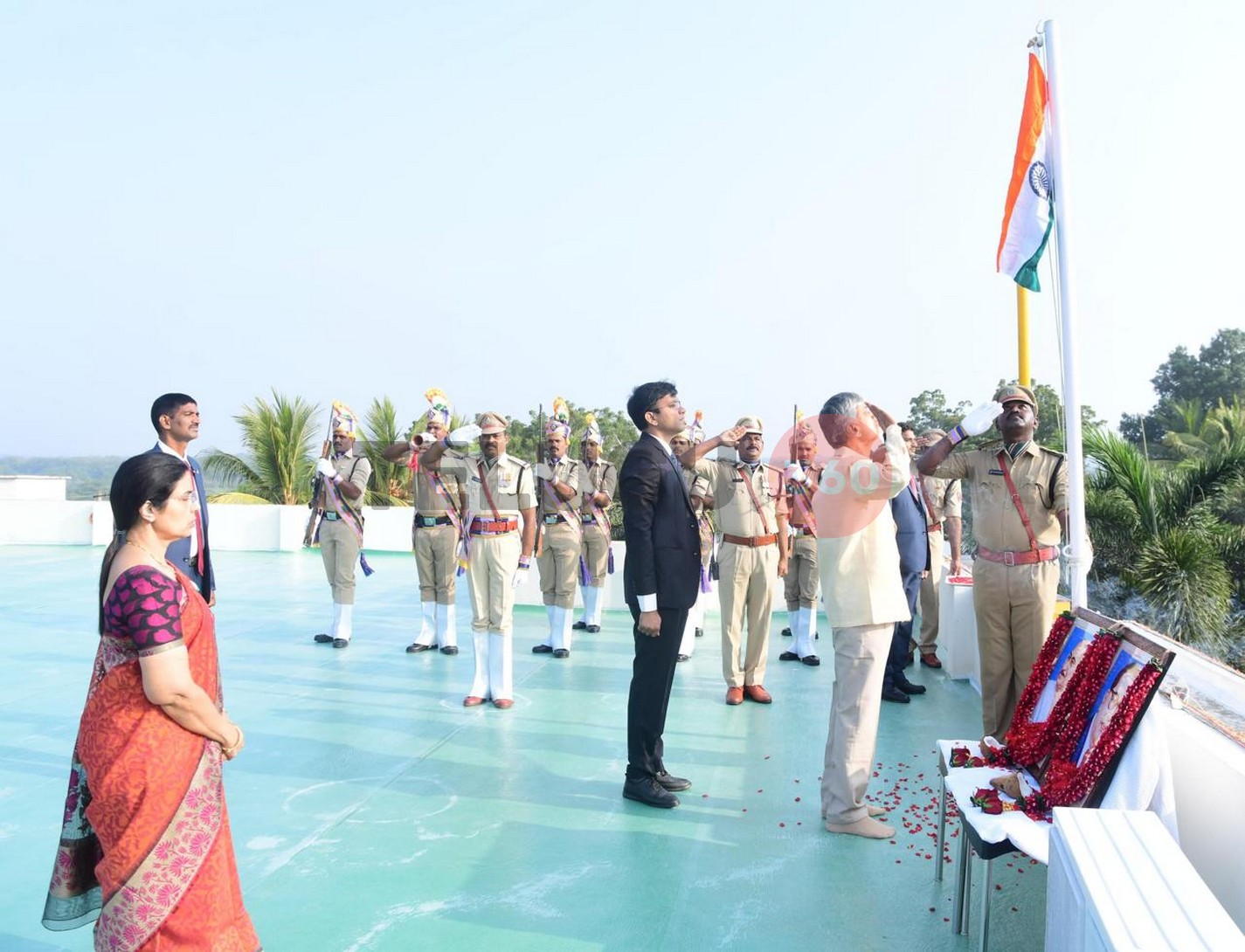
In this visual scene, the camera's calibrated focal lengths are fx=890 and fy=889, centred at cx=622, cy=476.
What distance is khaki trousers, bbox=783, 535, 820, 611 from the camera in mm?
7176

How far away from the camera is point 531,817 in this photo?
12.8 feet

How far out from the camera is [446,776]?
4.42m

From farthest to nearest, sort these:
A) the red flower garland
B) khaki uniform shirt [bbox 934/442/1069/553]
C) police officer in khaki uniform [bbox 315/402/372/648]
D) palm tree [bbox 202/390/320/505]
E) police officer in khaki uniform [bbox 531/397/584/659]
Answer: palm tree [bbox 202/390/320/505] → police officer in khaki uniform [bbox 315/402/372/648] → police officer in khaki uniform [bbox 531/397/584/659] → khaki uniform shirt [bbox 934/442/1069/553] → the red flower garland

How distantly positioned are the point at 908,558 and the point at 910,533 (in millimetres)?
173

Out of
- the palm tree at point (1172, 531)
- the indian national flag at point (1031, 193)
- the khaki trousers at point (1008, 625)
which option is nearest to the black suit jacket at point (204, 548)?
the khaki trousers at point (1008, 625)

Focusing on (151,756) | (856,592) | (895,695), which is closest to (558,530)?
(895,695)

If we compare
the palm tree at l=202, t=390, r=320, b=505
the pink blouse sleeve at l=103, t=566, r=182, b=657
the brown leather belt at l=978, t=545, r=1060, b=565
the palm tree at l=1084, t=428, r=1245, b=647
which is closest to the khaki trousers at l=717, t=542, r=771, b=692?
the brown leather belt at l=978, t=545, r=1060, b=565

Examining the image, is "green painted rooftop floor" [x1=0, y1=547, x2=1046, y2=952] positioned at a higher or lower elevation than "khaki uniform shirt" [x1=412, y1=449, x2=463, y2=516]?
lower

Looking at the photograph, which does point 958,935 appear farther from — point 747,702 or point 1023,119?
point 1023,119

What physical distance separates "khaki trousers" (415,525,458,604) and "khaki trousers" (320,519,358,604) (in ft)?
2.15

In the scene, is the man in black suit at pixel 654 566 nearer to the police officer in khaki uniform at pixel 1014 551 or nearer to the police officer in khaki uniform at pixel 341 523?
the police officer in khaki uniform at pixel 1014 551

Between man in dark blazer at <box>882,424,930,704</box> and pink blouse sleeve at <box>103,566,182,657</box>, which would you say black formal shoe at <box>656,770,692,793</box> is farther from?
pink blouse sleeve at <box>103,566,182,657</box>

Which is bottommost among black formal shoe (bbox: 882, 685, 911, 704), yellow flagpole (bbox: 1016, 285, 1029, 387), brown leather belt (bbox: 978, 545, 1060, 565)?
black formal shoe (bbox: 882, 685, 911, 704)

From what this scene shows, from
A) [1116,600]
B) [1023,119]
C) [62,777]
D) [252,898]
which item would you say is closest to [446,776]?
[252,898]
